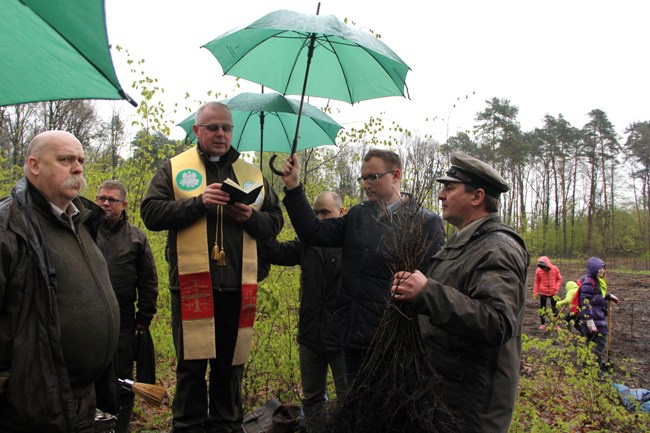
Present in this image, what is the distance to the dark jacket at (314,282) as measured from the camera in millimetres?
3770

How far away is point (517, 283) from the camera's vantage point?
2.19 metres

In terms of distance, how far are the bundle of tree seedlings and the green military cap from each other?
0.29 meters

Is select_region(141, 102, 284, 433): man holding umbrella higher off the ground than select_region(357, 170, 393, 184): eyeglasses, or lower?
lower

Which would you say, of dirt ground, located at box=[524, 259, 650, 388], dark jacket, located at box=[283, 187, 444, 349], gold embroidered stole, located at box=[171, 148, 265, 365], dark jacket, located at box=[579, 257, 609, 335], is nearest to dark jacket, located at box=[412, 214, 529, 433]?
dark jacket, located at box=[283, 187, 444, 349]

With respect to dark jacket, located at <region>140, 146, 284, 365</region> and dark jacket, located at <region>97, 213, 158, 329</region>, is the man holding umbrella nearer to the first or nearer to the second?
dark jacket, located at <region>140, 146, 284, 365</region>

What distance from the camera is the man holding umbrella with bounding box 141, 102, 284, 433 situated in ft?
9.49

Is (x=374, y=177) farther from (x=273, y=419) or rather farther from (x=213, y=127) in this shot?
(x=273, y=419)

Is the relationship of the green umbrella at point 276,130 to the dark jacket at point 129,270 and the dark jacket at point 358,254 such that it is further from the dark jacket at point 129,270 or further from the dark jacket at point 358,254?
the dark jacket at point 358,254

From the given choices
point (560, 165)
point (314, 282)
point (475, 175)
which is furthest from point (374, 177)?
point (560, 165)

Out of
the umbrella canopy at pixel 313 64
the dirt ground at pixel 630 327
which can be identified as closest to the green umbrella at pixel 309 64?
the umbrella canopy at pixel 313 64

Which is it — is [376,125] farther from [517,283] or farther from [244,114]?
[517,283]

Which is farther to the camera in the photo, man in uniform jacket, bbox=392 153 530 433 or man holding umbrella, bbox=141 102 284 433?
man holding umbrella, bbox=141 102 284 433

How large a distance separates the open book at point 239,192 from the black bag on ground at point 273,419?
199cm

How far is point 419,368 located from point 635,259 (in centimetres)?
4206
